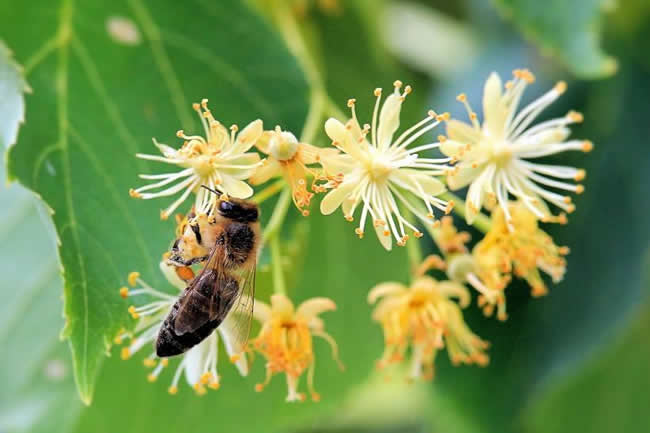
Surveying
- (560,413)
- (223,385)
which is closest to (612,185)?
(560,413)

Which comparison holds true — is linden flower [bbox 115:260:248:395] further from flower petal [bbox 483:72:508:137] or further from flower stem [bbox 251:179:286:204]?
flower petal [bbox 483:72:508:137]

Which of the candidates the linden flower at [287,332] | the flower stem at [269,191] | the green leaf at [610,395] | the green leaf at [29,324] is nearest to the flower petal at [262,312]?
the linden flower at [287,332]

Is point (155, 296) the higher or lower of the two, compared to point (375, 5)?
lower

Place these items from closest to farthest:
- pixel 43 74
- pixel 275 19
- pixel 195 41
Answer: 1. pixel 43 74
2. pixel 195 41
3. pixel 275 19

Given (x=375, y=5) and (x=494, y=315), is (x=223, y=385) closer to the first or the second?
(x=494, y=315)

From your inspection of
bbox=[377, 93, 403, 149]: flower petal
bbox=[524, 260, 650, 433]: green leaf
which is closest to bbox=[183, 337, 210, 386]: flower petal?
bbox=[377, 93, 403, 149]: flower petal

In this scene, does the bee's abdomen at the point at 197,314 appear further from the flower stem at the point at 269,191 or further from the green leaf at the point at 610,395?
the green leaf at the point at 610,395

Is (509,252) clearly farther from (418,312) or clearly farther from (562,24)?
(562,24)
